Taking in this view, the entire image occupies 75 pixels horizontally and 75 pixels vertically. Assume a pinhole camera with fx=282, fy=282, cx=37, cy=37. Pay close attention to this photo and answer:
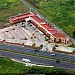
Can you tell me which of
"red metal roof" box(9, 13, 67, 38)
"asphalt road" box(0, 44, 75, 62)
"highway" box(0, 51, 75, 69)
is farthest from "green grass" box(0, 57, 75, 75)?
"red metal roof" box(9, 13, 67, 38)

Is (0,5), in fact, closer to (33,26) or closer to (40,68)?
(33,26)

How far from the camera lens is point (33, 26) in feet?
385

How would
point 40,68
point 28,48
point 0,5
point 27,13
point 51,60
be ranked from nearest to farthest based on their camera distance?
point 40,68 < point 51,60 < point 28,48 < point 27,13 < point 0,5

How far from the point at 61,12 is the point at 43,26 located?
57.6 ft

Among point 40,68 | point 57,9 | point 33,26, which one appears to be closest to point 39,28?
point 33,26

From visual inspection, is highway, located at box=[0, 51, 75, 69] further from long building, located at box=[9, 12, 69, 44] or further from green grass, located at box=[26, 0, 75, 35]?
green grass, located at box=[26, 0, 75, 35]

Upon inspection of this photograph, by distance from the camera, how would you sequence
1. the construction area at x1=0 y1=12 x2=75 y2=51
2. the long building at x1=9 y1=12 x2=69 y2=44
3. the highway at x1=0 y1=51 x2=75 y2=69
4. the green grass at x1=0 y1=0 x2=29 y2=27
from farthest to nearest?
the green grass at x1=0 y1=0 x2=29 y2=27
the long building at x1=9 y1=12 x2=69 y2=44
the construction area at x1=0 y1=12 x2=75 y2=51
the highway at x1=0 y1=51 x2=75 y2=69

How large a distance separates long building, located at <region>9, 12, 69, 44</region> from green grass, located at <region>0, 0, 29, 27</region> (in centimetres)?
508

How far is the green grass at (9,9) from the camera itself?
416 ft

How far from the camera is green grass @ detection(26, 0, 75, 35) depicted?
118m

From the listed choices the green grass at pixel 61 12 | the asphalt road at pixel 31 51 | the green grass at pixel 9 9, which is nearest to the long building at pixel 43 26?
the green grass at pixel 9 9

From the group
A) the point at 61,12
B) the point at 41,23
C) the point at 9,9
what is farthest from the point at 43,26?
the point at 9,9

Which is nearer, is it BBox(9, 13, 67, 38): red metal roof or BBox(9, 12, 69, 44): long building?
BBox(9, 12, 69, 44): long building

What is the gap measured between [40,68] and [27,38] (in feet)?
73.1
